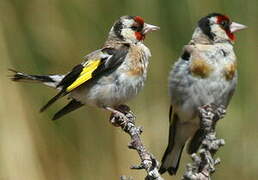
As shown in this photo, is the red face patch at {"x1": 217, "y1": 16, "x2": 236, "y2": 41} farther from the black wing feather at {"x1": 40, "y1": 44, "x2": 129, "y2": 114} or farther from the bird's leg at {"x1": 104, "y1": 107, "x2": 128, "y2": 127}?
the bird's leg at {"x1": 104, "y1": 107, "x2": 128, "y2": 127}

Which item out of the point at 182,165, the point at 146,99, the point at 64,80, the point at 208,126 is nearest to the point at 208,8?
the point at 146,99

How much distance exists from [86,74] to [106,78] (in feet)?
0.30

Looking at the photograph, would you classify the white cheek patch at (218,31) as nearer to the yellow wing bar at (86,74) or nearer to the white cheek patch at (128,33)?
the white cheek patch at (128,33)

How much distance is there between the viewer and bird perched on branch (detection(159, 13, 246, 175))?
3150mm

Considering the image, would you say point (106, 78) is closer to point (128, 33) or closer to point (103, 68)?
point (103, 68)

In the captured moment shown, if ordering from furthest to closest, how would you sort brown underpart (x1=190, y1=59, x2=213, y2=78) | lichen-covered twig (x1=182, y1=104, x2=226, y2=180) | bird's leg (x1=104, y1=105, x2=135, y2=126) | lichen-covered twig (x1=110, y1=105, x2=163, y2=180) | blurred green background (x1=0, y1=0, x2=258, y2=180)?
blurred green background (x1=0, y1=0, x2=258, y2=180) < brown underpart (x1=190, y1=59, x2=213, y2=78) < bird's leg (x1=104, y1=105, x2=135, y2=126) < lichen-covered twig (x1=110, y1=105, x2=163, y2=180) < lichen-covered twig (x1=182, y1=104, x2=226, y2=180)

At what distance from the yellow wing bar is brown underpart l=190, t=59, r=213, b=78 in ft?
1.34

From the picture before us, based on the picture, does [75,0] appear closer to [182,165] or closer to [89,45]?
[89,45]

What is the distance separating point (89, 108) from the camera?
13.1ft

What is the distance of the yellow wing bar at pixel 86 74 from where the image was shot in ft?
10.4

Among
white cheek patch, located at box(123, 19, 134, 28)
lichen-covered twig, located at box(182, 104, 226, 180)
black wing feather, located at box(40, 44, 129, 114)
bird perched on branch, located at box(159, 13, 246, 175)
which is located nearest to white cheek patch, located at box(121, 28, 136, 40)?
white cheek patch, located at box(123, 19, 134, 28)

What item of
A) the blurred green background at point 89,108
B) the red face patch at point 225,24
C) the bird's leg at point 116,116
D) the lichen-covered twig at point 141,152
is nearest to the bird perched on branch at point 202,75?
the red face patch at point 225,24

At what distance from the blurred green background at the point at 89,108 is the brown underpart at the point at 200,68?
0.73 meters

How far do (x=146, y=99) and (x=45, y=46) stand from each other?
1.93 ft
